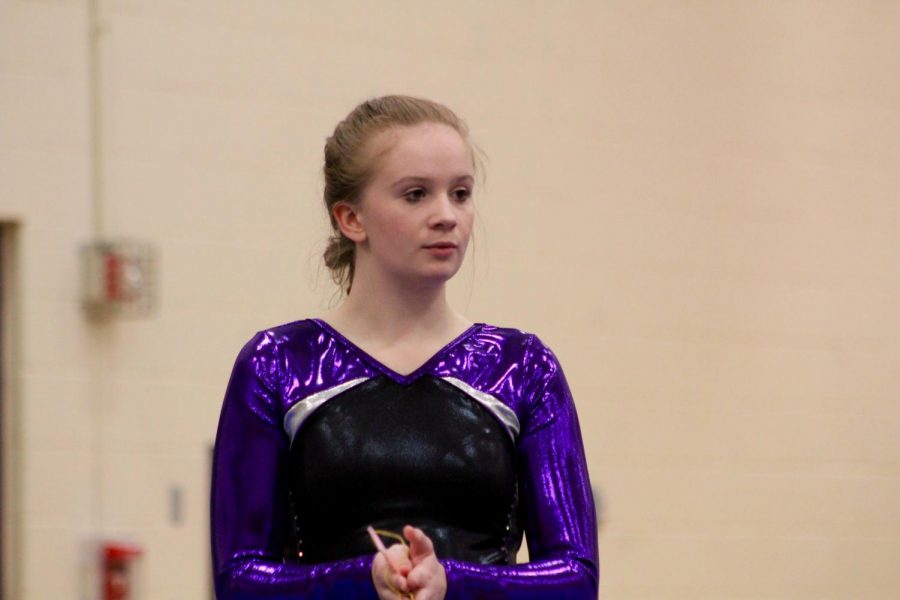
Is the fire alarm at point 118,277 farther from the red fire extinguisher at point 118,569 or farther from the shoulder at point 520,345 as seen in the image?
the shoulder at point 520,345

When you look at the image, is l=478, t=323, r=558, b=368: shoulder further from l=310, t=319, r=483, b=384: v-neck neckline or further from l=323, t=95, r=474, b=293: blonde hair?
l=323, t=95, r=474, b=293: blonde hair

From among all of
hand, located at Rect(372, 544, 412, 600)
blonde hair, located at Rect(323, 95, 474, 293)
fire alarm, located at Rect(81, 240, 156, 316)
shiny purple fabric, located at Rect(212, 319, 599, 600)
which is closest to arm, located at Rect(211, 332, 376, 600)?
shiny purple fabric, located at Rect(212, 319, 599, 600)

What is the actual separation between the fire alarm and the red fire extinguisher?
674 millimetres

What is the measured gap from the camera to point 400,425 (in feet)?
5.98

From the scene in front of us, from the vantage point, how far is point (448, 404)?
Answer: 1858mm

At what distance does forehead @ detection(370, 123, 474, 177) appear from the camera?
186cm

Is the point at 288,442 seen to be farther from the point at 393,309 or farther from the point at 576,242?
the point at 576,242

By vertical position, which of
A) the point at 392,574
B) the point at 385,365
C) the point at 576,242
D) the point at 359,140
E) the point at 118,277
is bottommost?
the point at 392,574

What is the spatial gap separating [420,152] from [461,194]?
78 mm

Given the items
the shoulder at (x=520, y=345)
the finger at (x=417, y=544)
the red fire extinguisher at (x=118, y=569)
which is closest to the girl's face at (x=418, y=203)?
the shoulder at (x=520, y=345)

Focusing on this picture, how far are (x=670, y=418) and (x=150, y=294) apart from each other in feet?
6.98

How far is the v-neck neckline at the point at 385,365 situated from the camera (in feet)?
6.13

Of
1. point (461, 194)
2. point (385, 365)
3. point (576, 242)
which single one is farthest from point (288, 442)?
point (576, 242)

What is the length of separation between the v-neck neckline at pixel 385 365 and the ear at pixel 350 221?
120mm
